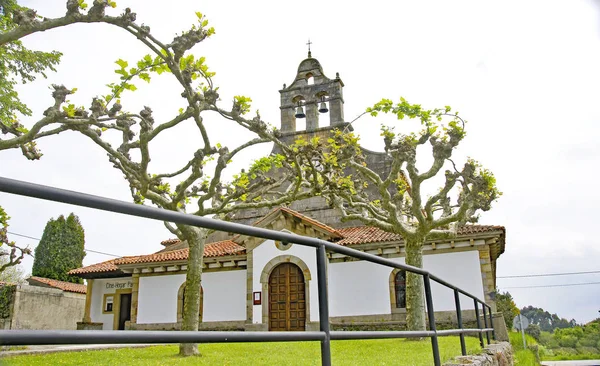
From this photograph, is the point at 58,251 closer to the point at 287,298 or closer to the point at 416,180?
the point at 287,298

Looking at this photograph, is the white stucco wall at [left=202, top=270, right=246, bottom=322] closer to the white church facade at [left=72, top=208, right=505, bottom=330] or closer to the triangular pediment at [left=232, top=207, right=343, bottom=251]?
the white church facade at [left=72, top=208, right=505, bottom=330]

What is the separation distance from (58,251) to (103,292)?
7.23m

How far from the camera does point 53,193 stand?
1220mm

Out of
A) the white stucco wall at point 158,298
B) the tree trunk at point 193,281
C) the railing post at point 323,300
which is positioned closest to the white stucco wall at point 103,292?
the white stucco wall at point 158,298

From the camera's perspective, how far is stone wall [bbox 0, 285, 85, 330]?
59.6ft

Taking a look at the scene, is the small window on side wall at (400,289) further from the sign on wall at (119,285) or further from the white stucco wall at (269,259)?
the sign on wall at (119,285)

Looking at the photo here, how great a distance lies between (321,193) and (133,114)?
17.3ft

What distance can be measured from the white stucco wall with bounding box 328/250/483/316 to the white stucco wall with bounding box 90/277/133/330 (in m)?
9.73

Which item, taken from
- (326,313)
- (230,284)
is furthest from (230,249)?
(326,313)

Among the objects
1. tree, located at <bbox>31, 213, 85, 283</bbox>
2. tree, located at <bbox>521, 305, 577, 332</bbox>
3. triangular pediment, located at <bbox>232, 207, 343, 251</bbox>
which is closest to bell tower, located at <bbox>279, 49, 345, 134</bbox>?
triangular pediment, located at <bbox>232, 207, 343, 251</bbox>

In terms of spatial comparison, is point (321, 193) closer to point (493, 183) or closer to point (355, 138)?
point (355, 138)

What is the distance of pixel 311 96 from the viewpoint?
20.0m

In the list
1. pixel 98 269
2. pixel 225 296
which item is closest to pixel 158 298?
pixel 225 296

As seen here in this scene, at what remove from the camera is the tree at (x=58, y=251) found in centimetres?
2617
